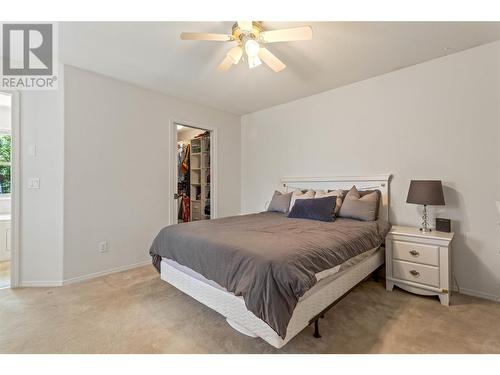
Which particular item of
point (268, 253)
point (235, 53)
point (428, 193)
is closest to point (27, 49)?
point (235, 53)

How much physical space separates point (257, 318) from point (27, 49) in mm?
3251

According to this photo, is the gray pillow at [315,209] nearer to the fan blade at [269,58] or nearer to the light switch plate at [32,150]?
the fan blade at [269,58]

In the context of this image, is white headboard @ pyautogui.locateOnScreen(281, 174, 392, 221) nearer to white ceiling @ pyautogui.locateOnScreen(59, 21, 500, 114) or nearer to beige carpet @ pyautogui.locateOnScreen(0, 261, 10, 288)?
white ceiling @ pyautogui.locateOnScreen(59, 21, 500, 114)

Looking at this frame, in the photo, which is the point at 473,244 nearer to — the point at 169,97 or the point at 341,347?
the point at 341,347

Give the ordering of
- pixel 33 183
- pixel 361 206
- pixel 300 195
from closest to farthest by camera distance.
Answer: pixel 33 183 < pixel 361 206 < pixel 300 195

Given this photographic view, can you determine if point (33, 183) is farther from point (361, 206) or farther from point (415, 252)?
point (415, 252)

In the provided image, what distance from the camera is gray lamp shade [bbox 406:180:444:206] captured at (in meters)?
Answer: 2.28

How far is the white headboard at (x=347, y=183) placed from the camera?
2.88 meters

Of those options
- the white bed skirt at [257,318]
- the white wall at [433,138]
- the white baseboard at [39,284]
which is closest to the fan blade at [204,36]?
the white bed skirt at [257,318]

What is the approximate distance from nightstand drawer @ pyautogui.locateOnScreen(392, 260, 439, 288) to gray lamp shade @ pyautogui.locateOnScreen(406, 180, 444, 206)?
62 cm

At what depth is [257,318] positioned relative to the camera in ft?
4.95

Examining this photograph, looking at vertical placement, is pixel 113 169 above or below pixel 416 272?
above

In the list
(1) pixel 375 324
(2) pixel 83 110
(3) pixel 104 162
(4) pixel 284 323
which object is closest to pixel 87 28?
(2) pixel 83 110

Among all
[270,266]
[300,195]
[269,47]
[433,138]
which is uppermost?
[269,47]
